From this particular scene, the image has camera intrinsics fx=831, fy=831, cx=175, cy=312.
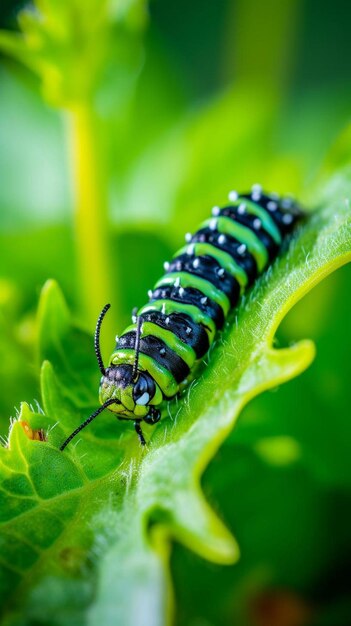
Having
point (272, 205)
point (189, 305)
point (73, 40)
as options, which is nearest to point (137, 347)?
point (189, 305)

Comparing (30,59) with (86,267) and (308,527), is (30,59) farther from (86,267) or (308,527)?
(308,527)

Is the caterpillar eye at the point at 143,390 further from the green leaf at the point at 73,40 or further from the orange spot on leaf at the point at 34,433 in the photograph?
the green leaf at the point at 73,40

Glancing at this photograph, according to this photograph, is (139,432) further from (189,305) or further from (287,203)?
(287,203)

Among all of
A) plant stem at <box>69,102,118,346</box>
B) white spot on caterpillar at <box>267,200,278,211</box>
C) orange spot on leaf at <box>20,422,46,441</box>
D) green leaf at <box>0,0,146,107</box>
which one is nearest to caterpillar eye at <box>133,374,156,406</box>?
orange spot on leaf at <box>20,422,46,441</box>

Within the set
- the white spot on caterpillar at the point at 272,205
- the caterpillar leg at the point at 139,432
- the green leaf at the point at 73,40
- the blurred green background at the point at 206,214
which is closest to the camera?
the caterpillar leg at the point at 139,432

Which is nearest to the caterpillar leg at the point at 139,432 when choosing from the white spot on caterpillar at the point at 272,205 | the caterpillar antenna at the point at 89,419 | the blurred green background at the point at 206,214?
the caterpillar antenna at the point at 89,419
